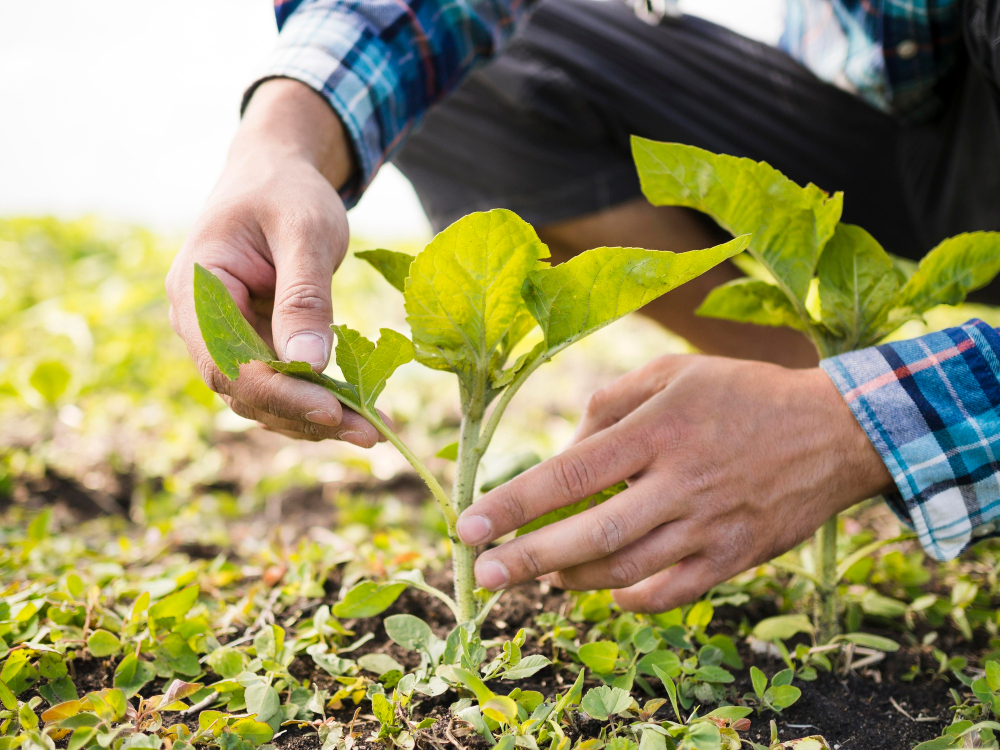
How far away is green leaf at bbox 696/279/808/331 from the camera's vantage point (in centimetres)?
125

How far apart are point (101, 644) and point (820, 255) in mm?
1372

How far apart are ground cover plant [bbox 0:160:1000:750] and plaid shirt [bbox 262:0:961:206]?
A: 86 centimetres

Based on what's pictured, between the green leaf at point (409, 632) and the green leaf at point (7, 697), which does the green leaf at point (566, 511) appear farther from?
the green leaf at point (7, 697)

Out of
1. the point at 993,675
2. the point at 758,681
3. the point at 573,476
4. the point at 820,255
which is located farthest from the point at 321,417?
the point at 993,675

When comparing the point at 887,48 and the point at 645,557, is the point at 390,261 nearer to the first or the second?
the point at 645,557

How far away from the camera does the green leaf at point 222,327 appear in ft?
2.90

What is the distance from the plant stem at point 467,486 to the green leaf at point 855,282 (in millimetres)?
627

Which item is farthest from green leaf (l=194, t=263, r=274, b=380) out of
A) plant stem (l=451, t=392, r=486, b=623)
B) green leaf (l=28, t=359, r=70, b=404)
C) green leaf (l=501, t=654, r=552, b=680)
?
green leaf (l=28, t=359, r=70, b=404)

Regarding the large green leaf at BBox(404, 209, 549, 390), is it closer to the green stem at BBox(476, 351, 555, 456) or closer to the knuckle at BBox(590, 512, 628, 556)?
the green stem at BBox(476, 351, 555, 456)

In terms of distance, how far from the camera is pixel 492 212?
892 mm

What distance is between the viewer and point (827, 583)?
48.4 inches

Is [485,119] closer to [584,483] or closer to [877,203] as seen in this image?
[877,203]

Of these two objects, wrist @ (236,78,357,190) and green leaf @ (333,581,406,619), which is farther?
wrist @ (236,78,357,190)

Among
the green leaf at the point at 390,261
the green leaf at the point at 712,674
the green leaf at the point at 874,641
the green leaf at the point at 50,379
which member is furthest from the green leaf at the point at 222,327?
the green leaf at the point at 50,379
